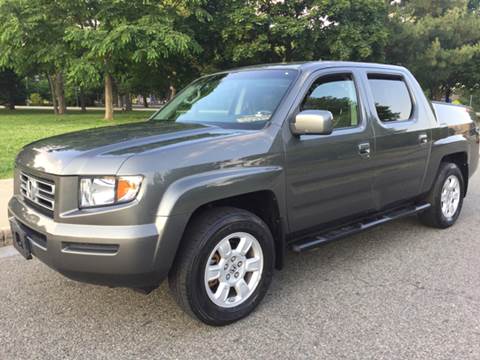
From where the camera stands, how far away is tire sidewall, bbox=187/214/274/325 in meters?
2.79

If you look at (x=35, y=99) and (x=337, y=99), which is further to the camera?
(x=35, y=99)

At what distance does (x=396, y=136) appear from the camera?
13.7 ft

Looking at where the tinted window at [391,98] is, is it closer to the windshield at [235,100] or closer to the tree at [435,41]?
the windshield at [235,100]

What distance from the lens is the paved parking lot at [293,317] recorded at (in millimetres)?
2730

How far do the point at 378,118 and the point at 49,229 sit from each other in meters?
2.92

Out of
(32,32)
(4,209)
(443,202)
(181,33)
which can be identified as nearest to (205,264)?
(443,202)

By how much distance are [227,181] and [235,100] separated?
1.12m

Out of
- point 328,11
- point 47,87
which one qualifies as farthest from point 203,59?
point 47,87

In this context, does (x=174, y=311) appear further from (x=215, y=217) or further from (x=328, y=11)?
(x=328, y=11)

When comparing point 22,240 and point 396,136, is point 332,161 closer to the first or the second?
point 396,136

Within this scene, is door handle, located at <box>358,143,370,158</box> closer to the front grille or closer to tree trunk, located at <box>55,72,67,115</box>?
the front grille

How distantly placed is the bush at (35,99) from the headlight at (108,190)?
62255 mm

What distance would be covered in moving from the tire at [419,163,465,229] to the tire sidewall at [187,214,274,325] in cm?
262

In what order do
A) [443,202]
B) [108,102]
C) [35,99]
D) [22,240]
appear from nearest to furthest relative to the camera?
[22,240]
[443,202]
[108,102]
[35,99]
